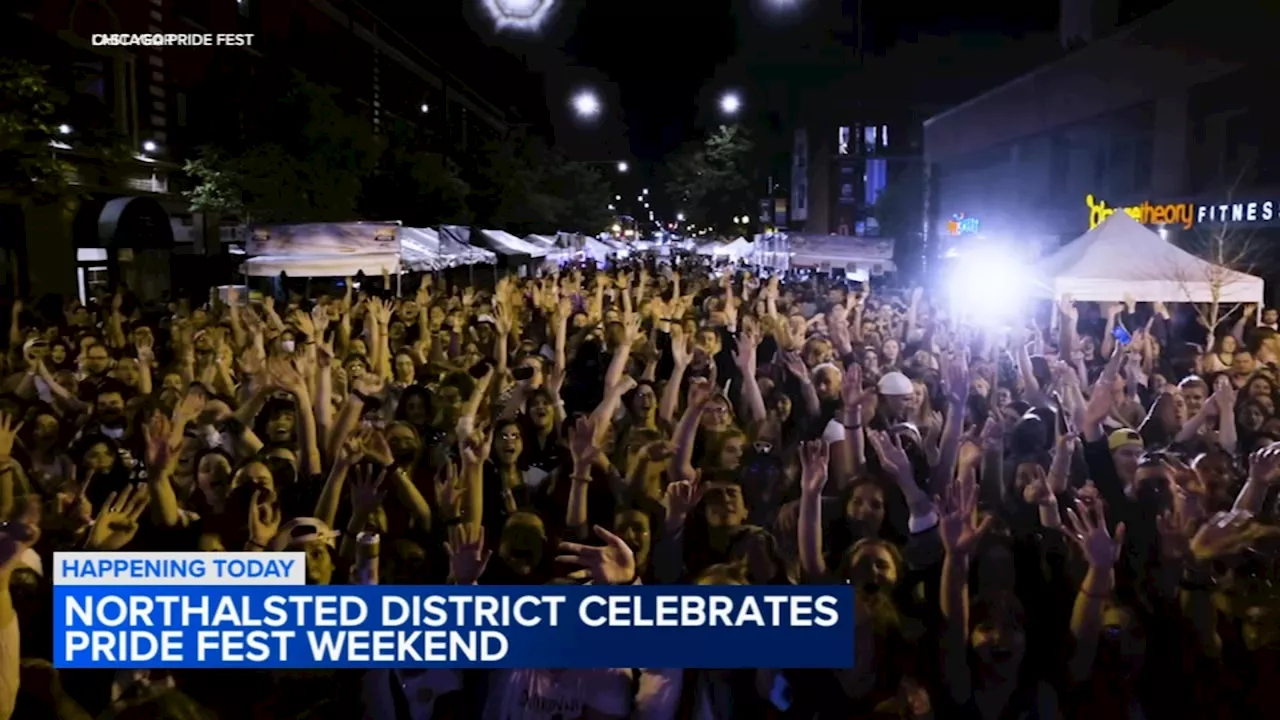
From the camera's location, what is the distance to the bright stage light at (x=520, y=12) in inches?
1581

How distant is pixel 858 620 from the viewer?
3.89 m

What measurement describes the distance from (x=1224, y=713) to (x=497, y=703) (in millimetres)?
2407

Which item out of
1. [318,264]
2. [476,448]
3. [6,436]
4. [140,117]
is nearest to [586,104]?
[140,117]

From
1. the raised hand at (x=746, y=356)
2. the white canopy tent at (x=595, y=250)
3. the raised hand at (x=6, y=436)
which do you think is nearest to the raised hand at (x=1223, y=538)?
the raised hand at (x=746, y=356)

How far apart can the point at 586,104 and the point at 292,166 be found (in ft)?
148

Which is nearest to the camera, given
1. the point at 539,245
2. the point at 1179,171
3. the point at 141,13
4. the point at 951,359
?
the point at 951,359

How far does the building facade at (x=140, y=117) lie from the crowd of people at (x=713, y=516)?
40.7ft

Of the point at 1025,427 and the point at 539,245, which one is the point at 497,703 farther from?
the point at 539,245

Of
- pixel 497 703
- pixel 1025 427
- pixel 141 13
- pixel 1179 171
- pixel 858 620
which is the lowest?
pixel 497 703

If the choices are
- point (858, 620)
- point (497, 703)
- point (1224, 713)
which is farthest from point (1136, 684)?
point (497, 703)

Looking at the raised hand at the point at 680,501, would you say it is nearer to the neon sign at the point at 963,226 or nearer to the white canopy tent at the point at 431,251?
the white canopy tent at the point at 431,251

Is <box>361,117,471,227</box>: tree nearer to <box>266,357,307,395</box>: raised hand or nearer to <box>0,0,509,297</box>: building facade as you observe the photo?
<box>0,0,509,297</box>: building facade

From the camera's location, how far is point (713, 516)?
4457 millimetres

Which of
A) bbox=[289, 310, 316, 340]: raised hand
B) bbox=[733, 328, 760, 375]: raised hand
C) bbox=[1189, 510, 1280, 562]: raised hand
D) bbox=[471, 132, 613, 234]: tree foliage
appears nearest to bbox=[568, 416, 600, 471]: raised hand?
bbox=[1189, 510, 1280, 562]: raised hand
